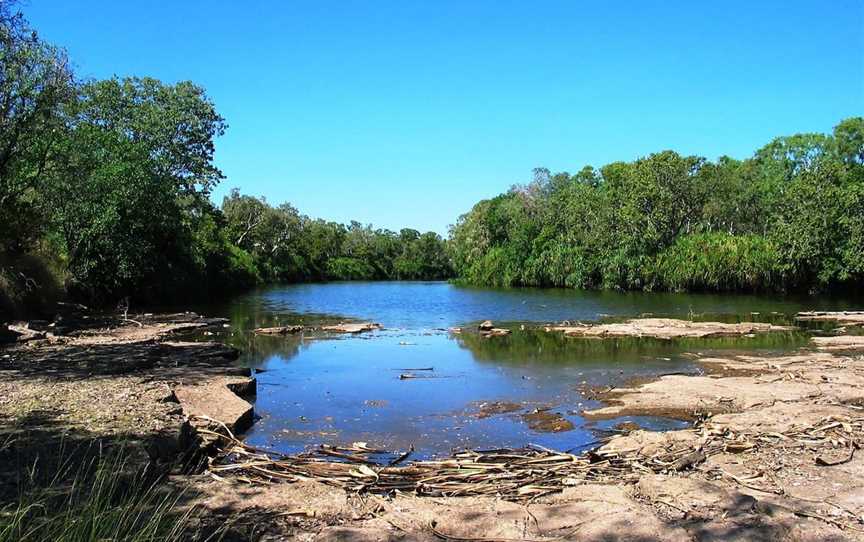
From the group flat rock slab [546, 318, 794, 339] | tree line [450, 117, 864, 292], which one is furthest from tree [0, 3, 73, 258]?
tree line [450, 117, 864, 292]

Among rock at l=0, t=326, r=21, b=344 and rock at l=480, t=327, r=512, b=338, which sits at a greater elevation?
rock at l=0, t=326, r=21, b=344

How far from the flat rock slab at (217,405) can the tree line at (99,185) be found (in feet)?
41.6

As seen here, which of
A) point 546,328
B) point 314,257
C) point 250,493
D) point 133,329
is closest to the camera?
point 250,493

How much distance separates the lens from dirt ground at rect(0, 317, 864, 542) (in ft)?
18.4

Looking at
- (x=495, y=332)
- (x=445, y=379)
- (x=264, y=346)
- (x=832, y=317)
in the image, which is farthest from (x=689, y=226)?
(x=445, y=379)

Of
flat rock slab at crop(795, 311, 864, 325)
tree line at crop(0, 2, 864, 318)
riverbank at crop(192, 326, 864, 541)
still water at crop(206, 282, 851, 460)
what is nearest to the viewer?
riverbank at crop(192, 326, 864, 541)

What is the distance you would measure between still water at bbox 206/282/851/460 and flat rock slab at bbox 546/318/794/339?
3.68 ft

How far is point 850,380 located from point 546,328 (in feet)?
46.9

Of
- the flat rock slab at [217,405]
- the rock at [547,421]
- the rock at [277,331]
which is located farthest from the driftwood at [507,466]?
the rock at [277,331]

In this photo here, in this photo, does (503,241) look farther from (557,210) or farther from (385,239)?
(385,239)

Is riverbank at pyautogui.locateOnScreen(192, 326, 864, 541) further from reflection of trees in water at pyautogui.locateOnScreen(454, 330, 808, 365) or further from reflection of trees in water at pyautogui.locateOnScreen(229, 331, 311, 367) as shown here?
reflection of trees in water at pyautogui.locateOnScreen(229, 331, 311, 367)

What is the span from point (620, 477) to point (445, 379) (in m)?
9.06

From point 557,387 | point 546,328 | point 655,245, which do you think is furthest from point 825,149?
point 557,387

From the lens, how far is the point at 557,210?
7319cm
